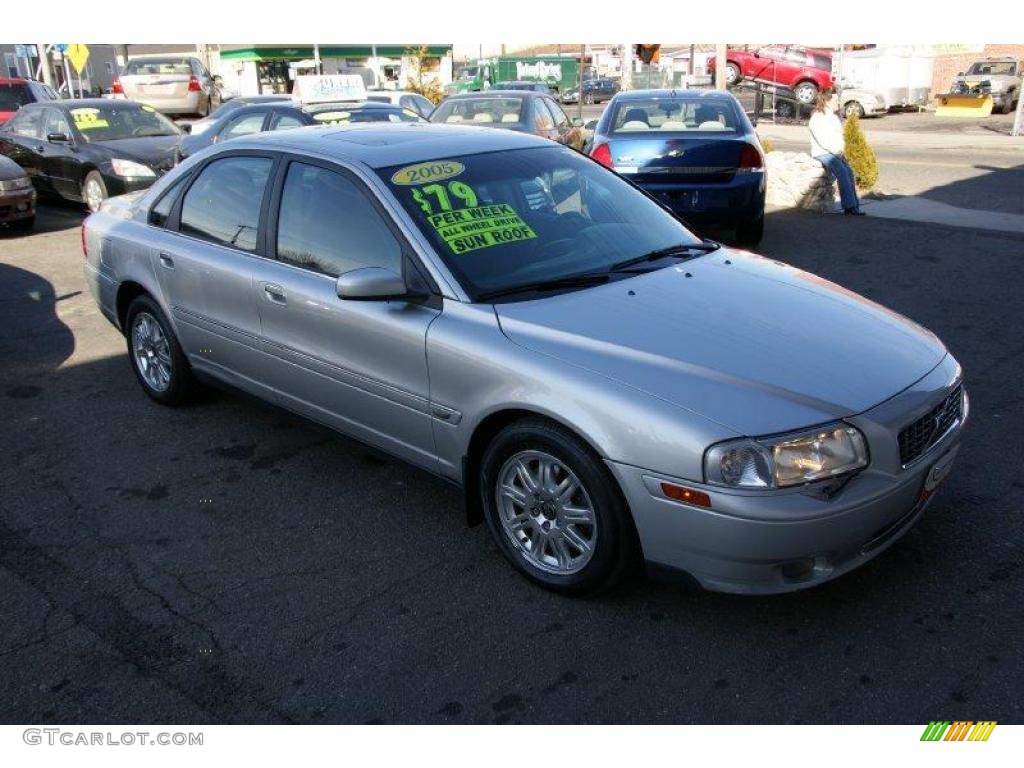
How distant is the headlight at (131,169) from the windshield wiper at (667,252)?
29.6ft

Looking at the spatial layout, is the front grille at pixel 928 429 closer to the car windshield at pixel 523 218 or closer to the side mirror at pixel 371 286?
the car windshield at pixel 523 218

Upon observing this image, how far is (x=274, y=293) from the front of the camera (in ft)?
14.0

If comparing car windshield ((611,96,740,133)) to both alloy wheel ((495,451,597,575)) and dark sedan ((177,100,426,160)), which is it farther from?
alloy wheel ((495,451,597,575))

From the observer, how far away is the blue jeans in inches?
451

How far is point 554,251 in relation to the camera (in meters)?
3.95

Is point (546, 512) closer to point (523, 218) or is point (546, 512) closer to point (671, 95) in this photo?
point (523, 218)

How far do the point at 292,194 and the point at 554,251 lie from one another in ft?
4.23

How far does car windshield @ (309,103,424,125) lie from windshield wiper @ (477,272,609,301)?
913 centimetres

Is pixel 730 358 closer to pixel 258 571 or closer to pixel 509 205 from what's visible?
pixel 509 205

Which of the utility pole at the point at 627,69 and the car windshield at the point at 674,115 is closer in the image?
the car windshield at the point at 674,115

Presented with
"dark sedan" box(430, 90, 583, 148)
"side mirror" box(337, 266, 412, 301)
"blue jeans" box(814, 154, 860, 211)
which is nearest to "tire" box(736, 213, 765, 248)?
"blue jeans" box(814, 154, 860, 211)

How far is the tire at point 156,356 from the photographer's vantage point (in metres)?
5.22

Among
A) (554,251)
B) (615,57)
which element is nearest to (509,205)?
(554,251)

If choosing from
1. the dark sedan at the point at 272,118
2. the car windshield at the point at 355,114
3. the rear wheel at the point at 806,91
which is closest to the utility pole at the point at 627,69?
the rear wheel at the point at 806,91
